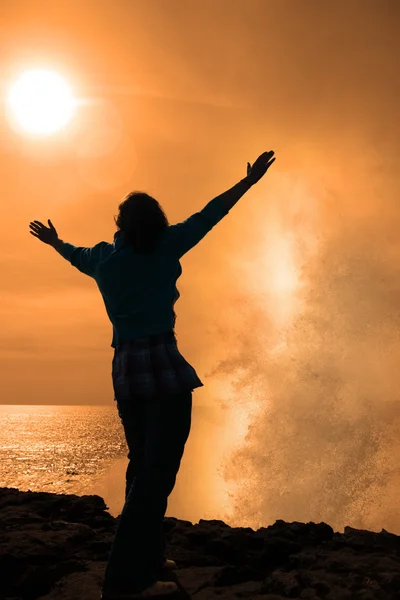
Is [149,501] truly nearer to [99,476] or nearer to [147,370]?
[147,370]

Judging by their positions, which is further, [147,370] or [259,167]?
[259,167]

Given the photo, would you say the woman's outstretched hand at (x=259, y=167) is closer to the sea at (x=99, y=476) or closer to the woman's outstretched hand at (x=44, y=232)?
the woman's outstretched hand at (x=44, y=232)

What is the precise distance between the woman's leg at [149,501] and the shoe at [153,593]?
35 mm

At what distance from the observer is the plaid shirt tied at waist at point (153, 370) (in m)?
4.04

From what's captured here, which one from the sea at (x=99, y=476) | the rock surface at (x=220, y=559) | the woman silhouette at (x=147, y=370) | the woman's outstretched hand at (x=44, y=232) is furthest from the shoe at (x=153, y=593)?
the sea at (x=99, y=476)

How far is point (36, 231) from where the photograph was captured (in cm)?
536

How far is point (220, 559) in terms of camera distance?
5691mm

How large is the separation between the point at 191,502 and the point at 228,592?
352 ft

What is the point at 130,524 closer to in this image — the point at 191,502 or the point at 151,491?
the point at 151,491

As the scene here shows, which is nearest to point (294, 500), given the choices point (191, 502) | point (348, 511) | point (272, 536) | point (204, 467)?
point (348, 511)

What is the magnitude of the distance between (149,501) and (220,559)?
208 cm

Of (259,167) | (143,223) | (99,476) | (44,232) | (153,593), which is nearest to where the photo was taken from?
(153,593)

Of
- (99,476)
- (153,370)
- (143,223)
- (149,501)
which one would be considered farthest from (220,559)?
(99,476)

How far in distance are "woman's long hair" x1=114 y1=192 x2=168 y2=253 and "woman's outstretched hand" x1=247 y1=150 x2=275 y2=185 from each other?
30.2 inches
